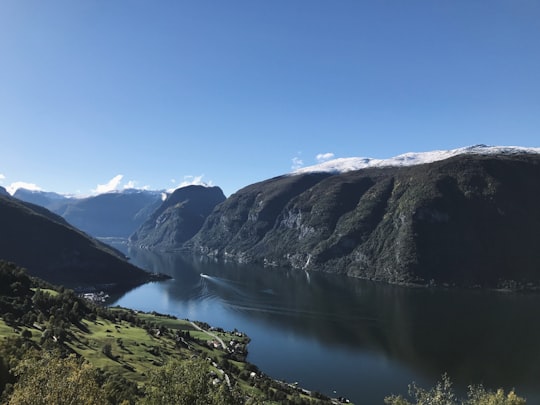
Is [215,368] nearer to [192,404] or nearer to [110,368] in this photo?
[110,368]

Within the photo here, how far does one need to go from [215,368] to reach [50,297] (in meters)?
52.3

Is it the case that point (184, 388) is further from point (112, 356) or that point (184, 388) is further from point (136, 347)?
point (136, 347)

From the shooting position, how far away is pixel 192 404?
3203cm

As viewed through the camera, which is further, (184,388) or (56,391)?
(184,388)

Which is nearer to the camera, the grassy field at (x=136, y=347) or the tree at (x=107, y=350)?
the grassy field at (x=136, y=347)

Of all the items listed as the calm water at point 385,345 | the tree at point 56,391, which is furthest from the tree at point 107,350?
the tree at point 56,391

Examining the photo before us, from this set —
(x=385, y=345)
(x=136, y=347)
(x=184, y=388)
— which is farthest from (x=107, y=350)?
(x=385, y=345)

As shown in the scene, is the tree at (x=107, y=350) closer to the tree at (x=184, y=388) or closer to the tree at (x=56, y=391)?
the tree at (x=184, y=388)

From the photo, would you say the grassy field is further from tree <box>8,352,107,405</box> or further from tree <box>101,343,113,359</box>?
tree <box>8,352,107,405</box>

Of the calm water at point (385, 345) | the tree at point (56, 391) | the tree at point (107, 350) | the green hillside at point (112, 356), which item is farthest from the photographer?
the calm water at point (385, 345)

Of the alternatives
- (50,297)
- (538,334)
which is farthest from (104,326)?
(538,334)

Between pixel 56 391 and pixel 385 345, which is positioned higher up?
pixel 56 391

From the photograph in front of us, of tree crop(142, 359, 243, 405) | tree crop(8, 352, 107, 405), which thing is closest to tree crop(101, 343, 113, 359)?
tree crop(142, 359, 243, 405)

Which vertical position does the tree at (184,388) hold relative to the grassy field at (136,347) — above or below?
above
